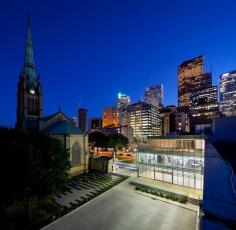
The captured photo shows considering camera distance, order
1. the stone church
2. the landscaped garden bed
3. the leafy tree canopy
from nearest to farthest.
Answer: the leafy tree canopy, the landscaped garden bed, the stone church

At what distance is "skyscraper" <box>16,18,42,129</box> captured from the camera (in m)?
51.9

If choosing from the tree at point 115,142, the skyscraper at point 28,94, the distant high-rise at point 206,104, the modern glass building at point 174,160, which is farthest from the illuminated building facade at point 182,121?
the modern glass building at point 174,160

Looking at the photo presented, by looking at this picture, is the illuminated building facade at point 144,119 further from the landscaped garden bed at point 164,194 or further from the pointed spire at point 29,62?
the landscaped garden bed at point 164,194

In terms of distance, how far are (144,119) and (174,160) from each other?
448ft

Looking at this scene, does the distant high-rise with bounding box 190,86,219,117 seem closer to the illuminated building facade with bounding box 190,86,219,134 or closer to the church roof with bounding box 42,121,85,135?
the illuminated building facade with bounding box 190,86,219,134

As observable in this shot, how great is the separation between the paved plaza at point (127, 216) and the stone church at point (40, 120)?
1043 centimetres

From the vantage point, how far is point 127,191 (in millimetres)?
28578

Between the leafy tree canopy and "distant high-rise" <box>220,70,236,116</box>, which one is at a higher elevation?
"distant high-rise" <box>220,70,236,116</box>

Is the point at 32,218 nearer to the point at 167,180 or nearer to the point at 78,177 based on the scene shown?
the point at 78,177

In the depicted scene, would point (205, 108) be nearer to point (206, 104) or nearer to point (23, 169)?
point (206, 104)

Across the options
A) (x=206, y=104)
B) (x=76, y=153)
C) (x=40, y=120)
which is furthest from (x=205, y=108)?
(x=40, y=120)

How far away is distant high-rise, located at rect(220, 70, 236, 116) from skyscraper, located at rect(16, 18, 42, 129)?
17584cm

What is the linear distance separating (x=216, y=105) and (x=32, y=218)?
5770 inches

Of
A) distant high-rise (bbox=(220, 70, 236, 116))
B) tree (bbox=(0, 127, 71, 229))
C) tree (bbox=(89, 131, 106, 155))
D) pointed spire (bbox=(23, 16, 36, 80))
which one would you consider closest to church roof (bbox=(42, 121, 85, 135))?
tree (bbox=(0, 127, 71, 229))
